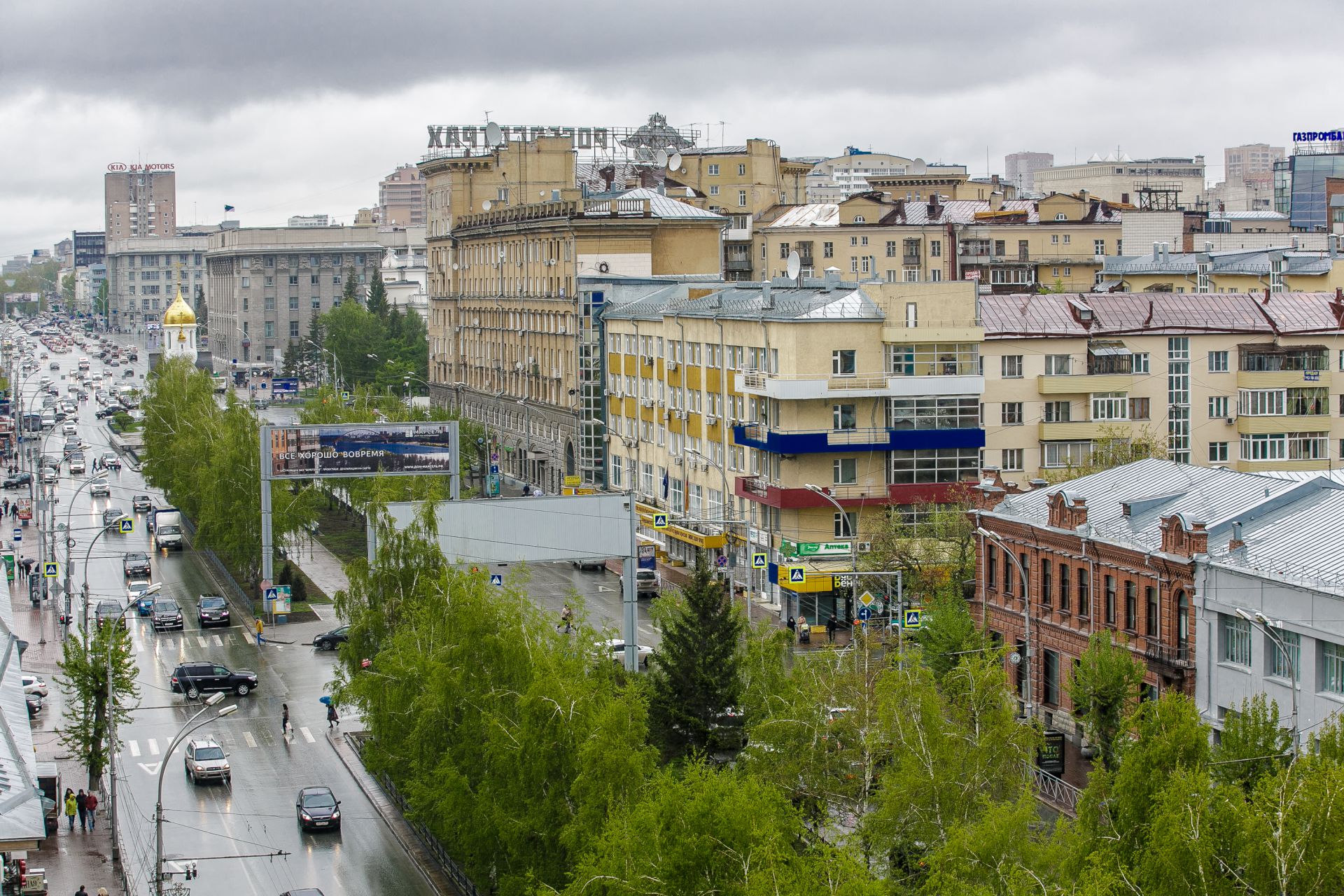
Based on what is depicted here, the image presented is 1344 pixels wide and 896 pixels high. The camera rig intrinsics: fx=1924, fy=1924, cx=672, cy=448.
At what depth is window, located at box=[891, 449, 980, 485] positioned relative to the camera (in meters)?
82.1

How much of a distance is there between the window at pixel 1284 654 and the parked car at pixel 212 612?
49.2m

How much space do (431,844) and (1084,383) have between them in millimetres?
47968

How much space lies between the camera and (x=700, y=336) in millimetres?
93062

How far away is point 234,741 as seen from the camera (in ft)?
206

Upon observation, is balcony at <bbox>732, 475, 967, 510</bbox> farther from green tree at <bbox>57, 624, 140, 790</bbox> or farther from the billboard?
green tree at <bbox>57, 624, 140, 790</bbox>

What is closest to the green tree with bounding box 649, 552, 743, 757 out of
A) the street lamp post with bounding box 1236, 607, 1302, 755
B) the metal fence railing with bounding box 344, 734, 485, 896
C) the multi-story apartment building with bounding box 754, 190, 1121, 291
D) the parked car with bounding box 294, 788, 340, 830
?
the metal fence railing with bounding box 344, 734, 485, 896

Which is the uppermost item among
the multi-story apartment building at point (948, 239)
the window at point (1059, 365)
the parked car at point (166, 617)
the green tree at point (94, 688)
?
the multi-story apartment building at point (948, 239)

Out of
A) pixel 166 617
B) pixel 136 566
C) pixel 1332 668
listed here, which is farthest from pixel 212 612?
pixel 1332 668

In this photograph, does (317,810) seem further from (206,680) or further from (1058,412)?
(1058,412)

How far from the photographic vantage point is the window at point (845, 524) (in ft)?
268

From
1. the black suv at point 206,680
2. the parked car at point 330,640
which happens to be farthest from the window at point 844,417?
the black suv at point 206,680

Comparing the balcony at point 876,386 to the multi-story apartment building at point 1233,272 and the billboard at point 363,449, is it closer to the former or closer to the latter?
the billboard at point 363,449

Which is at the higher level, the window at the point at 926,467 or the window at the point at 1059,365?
the window at the point at 1059,365

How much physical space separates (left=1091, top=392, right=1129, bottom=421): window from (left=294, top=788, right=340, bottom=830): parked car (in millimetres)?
47822
